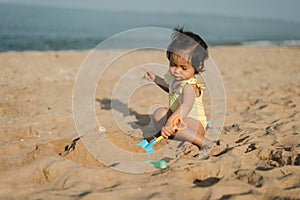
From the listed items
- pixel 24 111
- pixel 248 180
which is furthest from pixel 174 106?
pixel 24 111

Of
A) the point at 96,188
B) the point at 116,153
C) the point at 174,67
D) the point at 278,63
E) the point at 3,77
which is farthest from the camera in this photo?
the point at 278,63

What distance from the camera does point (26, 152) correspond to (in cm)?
285

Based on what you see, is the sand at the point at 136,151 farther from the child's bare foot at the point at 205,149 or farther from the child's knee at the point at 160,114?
the child's knee at the point at 160,114

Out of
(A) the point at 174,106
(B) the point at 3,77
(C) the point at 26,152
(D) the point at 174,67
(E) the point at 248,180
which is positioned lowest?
(E) the point at 248,180

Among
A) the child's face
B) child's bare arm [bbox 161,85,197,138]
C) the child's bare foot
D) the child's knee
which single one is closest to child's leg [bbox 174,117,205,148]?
the child's bare foot

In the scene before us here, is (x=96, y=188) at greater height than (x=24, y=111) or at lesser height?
lesser

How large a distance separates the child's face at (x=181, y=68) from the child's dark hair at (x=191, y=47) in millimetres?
41

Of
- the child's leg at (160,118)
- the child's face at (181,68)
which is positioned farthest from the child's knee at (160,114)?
the child's face at (181,68)

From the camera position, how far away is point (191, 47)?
9.79 feet

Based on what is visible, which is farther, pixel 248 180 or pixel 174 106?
pixel 174 106

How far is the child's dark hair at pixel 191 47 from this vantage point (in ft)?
9.76

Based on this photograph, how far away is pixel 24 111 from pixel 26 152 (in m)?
1.33

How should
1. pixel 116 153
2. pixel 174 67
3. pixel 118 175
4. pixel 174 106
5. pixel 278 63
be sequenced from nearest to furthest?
pixel 118 175
pixel 116 153
pixel 174 67
pixel 174 106
pixel 278 63

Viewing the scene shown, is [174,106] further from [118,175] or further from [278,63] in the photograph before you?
[278,63]
